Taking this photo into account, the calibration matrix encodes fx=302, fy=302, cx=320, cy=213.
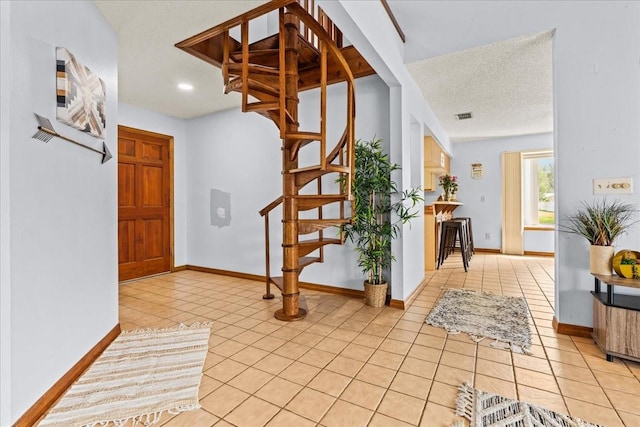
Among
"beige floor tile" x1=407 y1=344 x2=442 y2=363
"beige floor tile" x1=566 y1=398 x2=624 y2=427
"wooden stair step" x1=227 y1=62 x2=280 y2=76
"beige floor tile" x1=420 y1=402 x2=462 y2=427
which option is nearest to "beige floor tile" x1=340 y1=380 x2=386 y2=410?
"beige floor tile" x1=420 y1=402 x2=462 y2=427

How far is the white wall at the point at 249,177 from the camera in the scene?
339 centimetres

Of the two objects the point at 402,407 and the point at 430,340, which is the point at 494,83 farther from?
Answer: the point at 402,407

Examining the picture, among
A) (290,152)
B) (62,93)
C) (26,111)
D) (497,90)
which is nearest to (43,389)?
(26,111)

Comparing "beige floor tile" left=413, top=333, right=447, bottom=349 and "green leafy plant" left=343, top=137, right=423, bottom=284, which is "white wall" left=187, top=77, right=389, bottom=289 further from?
"beige floor tile" left=413, top=333, right=447, bottom=349

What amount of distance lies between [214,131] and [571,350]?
4719 mm

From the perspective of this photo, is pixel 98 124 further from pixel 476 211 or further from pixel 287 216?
pixel 476 211

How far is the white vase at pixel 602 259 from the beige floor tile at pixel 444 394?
4.43 feet

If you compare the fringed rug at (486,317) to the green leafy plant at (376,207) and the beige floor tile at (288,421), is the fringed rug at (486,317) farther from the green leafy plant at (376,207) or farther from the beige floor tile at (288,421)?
the beige floor tile at (288,421)

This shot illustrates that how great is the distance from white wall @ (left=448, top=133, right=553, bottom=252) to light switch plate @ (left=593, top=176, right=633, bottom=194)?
12.4ft

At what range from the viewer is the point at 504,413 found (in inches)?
56.6

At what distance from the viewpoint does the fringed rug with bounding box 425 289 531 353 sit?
2.29m

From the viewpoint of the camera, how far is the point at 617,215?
215 cm

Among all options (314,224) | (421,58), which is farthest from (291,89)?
(421,58)

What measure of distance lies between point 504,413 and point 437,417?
1.05ft
